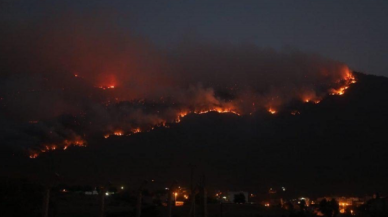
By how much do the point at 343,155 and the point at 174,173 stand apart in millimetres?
32453

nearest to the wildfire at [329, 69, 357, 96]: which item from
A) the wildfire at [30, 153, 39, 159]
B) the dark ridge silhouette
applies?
the dark ridge silhouette

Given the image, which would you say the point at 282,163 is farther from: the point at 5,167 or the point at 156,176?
the point at 5,167

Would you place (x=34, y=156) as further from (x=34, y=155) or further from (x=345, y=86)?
(x=345, y=86)

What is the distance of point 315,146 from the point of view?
101 metres

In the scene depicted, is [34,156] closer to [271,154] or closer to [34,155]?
[34,155]

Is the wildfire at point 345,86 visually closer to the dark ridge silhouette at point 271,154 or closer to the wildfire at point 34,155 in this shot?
the dark ridge silhouette at point 271,154

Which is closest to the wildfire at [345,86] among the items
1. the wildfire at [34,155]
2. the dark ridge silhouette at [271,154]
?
the dark ridge silhouette at [271,154]

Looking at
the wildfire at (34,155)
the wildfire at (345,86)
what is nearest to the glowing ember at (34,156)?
the wildfire at (34,155)

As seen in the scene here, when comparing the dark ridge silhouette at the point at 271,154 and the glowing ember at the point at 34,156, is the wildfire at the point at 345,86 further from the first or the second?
the glowing ember at the point at 34,156

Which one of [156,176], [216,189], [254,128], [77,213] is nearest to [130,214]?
[77,213]

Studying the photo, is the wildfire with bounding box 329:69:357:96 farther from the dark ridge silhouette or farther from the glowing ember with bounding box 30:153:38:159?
the glowing ember with bounding box 30:153:38:159

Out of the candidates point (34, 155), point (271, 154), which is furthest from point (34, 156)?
point (271, 154)

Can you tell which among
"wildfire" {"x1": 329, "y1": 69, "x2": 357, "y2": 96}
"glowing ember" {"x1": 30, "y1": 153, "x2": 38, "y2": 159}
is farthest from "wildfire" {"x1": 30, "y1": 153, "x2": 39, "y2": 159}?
"wildfire" {"x1": 329, "y1": 69, "x2": 357, "y2": 96}

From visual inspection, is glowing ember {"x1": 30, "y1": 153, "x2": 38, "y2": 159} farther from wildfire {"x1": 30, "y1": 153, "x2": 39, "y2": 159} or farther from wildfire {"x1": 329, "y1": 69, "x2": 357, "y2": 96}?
wildfire {"x1": 329, "y1": 69, "x2": 357, "y2": 96}
